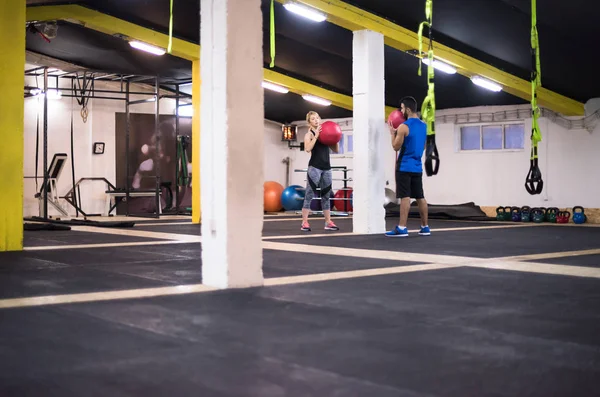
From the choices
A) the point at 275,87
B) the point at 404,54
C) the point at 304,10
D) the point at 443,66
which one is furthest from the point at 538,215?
the point at 304,10

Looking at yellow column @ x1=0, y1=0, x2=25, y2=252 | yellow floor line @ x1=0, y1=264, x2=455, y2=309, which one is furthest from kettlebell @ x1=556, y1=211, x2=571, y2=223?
yellow column @ x1=0, y1=0, x2=25, y2=252

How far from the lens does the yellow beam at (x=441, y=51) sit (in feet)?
31.9

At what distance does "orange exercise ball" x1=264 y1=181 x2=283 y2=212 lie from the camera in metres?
17.3

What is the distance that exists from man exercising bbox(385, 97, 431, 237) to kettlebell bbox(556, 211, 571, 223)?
5511 mm

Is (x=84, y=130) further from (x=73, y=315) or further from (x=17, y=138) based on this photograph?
(x=73, y=315)

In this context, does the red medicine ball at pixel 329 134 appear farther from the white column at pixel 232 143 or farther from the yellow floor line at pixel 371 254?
the white column at pixel 232 143

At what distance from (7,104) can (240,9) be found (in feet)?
11.8

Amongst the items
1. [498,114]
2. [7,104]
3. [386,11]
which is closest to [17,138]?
[7,104]

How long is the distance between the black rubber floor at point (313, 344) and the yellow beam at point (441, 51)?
21.1 ft

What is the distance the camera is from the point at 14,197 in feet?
22.6

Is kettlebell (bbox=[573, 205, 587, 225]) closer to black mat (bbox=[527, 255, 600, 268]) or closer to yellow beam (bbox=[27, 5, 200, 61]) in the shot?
black mat (bbox=[527, 255, 600, 268])

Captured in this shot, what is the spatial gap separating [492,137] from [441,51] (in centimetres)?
433

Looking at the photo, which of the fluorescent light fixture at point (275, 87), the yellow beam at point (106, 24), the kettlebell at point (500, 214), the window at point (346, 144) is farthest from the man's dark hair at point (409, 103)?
the window at point (346, 144)

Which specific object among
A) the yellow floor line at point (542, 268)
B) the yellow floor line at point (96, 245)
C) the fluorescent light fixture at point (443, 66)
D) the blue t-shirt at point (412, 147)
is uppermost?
the fluorescent light fixture at point (443, 66)
